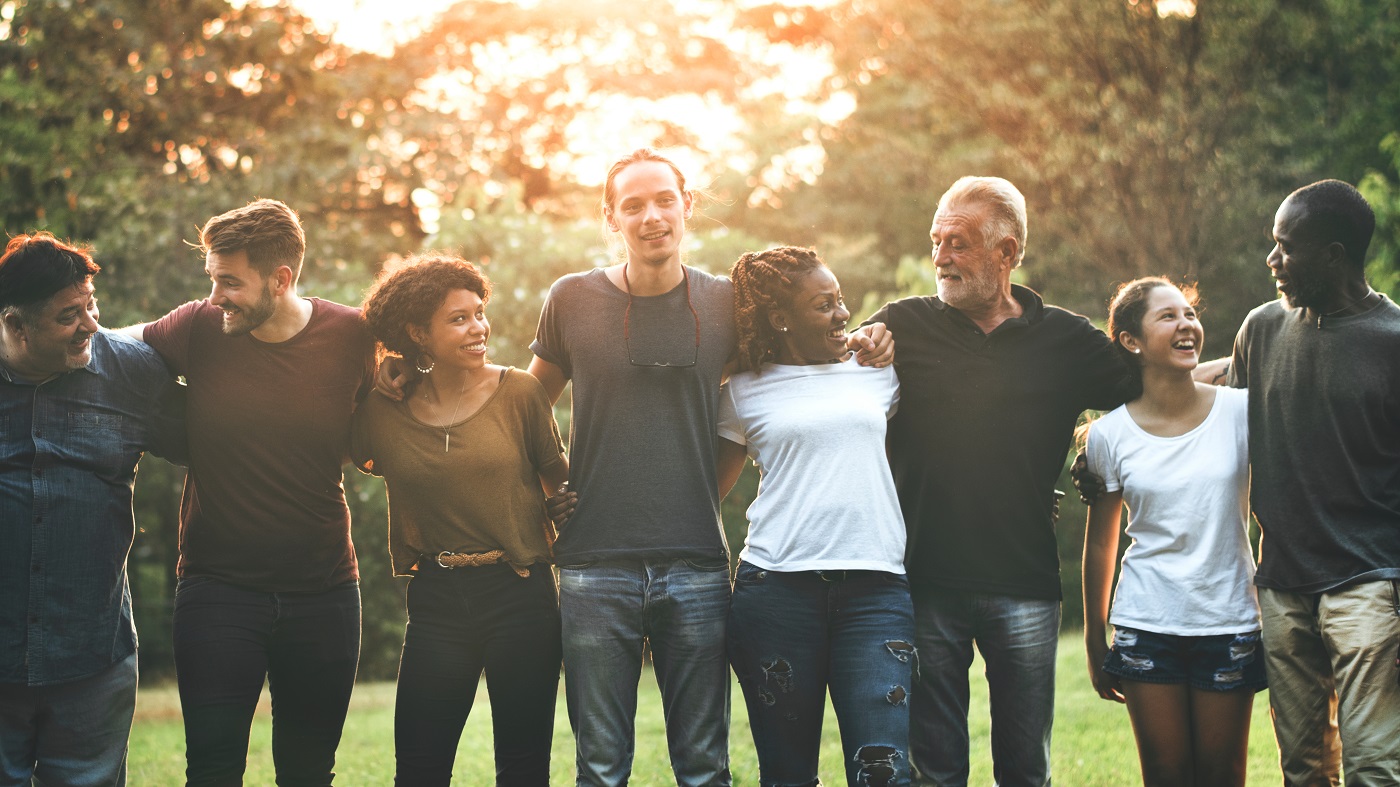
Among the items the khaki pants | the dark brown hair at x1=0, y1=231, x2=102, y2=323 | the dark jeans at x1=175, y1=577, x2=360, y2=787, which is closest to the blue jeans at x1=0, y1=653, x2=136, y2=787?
the dark jeans at x1=175, y1=577, x2=360, y2=787

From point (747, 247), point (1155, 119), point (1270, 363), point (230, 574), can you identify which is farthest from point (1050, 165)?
point (230, 574)

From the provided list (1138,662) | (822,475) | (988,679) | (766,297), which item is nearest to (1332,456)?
(1138,662)

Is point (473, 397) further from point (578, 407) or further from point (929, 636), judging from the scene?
point (929, 636)

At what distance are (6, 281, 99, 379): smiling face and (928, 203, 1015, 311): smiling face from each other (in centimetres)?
272

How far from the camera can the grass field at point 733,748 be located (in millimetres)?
6688

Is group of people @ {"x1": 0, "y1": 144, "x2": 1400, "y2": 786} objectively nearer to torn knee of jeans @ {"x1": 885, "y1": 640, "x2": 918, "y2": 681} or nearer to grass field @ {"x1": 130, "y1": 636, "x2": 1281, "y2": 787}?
torn knee of jeans @ {"x1": 885, "y1": 640, "x2": 918, "y2": 681}

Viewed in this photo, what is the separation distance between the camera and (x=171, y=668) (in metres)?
14.4

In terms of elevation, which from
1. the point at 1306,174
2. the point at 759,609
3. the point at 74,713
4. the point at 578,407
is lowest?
the point at 74,713

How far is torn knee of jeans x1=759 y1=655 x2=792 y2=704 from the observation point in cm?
382

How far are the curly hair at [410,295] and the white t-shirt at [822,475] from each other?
1049 mm

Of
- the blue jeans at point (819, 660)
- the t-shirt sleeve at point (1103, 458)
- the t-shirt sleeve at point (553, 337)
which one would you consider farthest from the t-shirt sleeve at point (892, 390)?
the t-shirt sleeve at point (553, 337)

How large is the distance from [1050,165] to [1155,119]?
1456 millimetres

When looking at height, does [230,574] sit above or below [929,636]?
above

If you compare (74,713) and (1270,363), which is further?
(1270,363)
